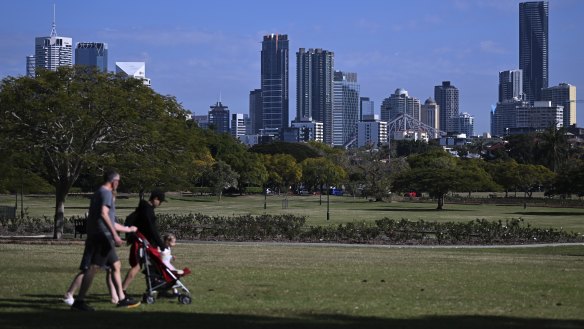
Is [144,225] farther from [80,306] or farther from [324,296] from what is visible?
[324,296]

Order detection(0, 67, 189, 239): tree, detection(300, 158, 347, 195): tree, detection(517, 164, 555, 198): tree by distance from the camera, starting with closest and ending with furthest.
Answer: detection(0, 67, 189, 239): tree < detection(517, 164, 555, 198): tree < detection(300, 158, 347, 195): tree

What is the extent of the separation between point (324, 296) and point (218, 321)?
2978 millimetres

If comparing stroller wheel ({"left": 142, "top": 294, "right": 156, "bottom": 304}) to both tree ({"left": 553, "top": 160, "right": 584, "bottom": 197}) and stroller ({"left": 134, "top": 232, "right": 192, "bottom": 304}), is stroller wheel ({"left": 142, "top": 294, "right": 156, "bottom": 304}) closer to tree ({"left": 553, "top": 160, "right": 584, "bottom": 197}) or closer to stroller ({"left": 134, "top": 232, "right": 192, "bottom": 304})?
stroller ({"left": 134, "top": 232, "right": 192, "bottom": 304})

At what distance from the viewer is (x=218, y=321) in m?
11.8

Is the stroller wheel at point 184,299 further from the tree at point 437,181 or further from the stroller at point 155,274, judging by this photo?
the tree at point 437,181

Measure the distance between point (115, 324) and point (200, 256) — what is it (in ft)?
41.4

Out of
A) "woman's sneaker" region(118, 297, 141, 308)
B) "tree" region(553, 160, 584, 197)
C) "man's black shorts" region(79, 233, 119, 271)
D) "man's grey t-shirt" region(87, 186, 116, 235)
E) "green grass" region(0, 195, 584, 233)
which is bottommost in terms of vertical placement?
"woman's sneaker" region(118, 297, 141, 308)

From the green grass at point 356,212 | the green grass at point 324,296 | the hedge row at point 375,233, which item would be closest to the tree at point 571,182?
the green grass at point 356,212

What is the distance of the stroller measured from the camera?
44.1 feet

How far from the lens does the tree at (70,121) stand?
31.9 m

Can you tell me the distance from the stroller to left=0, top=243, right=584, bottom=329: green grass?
0.22m

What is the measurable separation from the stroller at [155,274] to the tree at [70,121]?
61.2ft

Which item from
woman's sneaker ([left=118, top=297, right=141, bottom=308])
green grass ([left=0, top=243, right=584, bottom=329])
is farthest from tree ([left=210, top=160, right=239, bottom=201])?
woman's sneaker ([left=118, top=297, right=141, bottom=308])

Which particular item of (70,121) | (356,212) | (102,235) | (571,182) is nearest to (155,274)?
(102,235)
